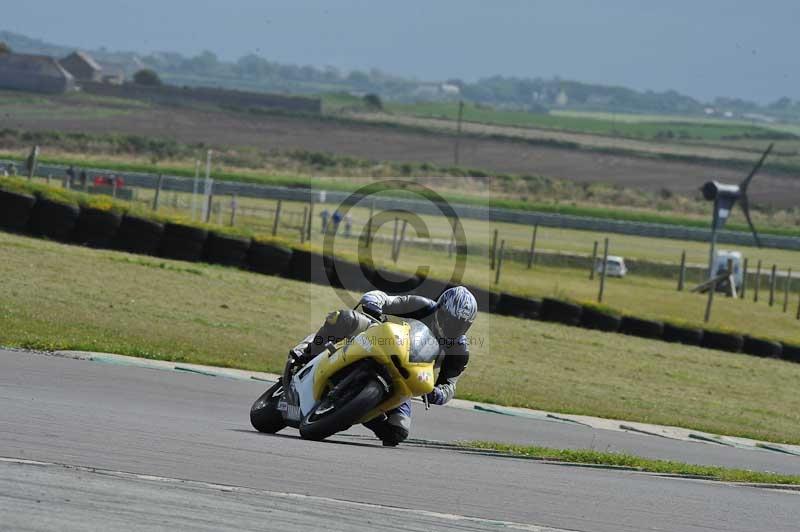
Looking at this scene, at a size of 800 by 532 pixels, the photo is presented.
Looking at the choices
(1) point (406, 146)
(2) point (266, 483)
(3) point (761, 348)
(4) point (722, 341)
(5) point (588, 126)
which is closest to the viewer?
(2) point (266, 483)

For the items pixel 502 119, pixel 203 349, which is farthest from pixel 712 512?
pixel 502 119

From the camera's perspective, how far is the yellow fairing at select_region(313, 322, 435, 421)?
9086 mm

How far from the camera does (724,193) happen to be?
5400 cm

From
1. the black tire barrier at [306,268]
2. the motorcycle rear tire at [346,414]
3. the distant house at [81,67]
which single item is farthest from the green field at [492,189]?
the distant house at [81,67]

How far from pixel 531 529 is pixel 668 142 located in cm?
13995

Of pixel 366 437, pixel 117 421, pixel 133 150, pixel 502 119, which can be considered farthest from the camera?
pixel 502 119

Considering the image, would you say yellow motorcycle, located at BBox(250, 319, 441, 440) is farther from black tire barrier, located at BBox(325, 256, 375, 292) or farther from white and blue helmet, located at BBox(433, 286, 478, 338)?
black tire barrier, located at BBox(325, 256, 375, 292)

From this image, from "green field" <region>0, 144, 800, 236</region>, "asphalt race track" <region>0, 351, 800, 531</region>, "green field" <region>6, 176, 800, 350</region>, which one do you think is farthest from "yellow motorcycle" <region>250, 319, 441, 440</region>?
"green field" <region>0, 144, 800, 236</region>

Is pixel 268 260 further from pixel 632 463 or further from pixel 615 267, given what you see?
pixel 615 267

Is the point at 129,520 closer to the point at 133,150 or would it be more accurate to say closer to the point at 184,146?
the point at 133,150

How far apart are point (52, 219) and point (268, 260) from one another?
3923mm

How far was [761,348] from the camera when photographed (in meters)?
26.8

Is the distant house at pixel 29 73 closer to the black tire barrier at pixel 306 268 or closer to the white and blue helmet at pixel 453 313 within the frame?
the black tire barrier at pixel 306 268

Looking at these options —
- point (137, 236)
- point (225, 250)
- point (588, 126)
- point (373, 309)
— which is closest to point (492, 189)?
point (225, 250)
